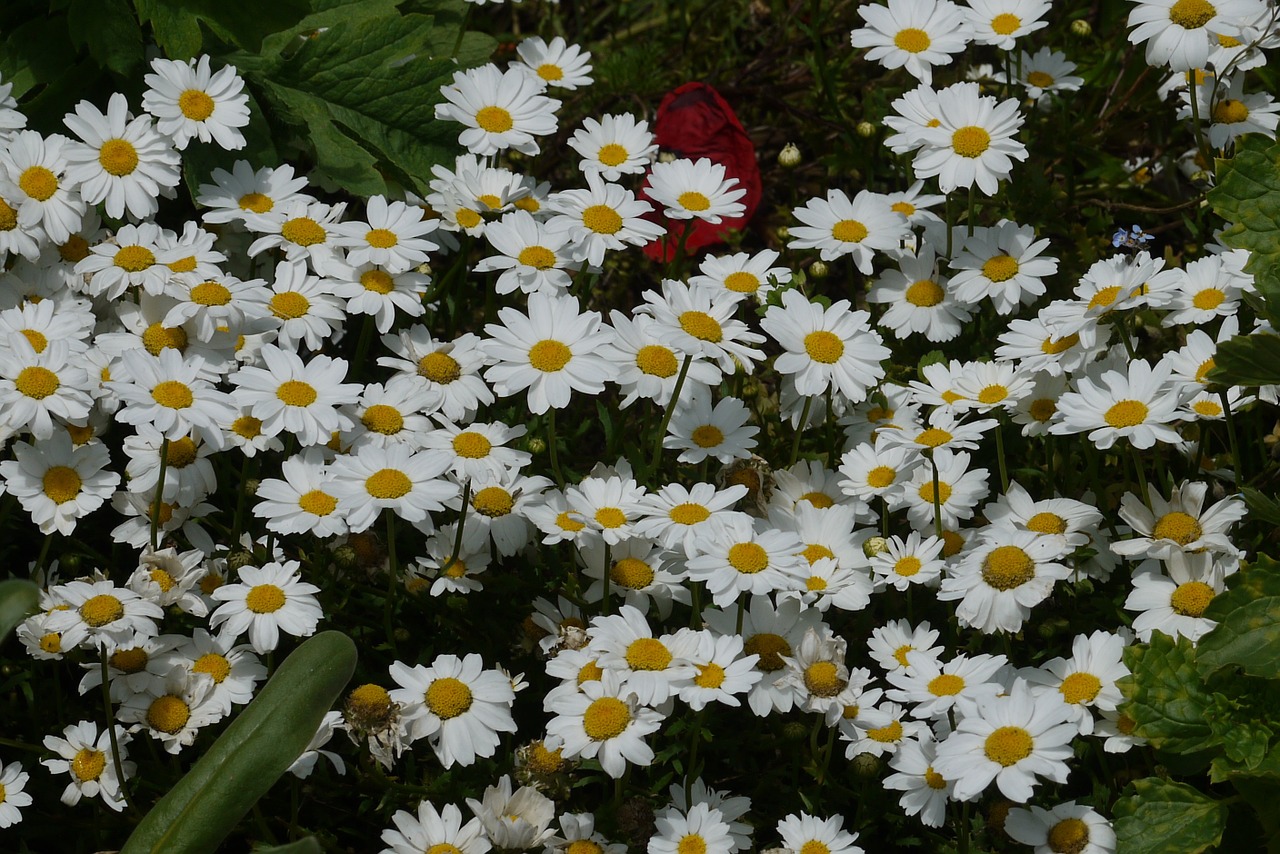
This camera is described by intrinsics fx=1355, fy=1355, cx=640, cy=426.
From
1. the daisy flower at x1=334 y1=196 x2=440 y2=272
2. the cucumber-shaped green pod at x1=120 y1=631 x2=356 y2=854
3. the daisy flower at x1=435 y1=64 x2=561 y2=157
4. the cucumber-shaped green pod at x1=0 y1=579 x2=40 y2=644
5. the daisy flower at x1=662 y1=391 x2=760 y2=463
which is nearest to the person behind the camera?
the cucumber-shaped green pod at x1=0 y1=579 x2=40 y2=644

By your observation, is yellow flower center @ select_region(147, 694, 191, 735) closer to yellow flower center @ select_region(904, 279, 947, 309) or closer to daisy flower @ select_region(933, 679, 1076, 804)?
daisy flower @ select_region(933, 679, 1076, 804)

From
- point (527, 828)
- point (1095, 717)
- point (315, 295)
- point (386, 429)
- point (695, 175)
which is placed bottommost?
point (527, 828)

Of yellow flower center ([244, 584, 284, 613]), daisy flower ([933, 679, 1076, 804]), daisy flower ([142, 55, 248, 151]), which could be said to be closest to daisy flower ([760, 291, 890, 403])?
daisy flower ([933, 679, 1076, 804])

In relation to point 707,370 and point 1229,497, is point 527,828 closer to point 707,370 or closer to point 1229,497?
point 707,370

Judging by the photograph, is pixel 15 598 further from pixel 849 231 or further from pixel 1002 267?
pixel 1002 267

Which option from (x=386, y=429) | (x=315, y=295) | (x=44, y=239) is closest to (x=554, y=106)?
(x=315, y=295)

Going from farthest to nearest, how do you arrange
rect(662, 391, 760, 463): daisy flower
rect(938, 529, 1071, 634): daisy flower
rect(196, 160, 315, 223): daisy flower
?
rect(196, 160, 315, 223): daisy flower, rect(662, 391, 760, 463): daisy flower, rect(938, 529, 1071, 634): daisy flower

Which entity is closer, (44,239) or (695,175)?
(44,239)

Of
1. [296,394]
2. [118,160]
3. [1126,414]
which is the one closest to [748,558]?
[1126,414]
